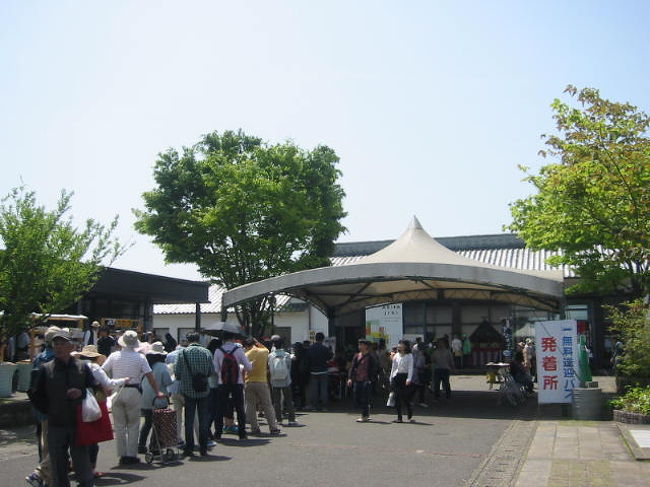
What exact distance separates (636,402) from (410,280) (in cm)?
777

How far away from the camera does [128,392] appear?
8719 mm

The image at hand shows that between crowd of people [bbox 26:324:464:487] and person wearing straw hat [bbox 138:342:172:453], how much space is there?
1cm

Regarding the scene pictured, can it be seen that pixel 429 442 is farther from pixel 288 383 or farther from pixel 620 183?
pixel 620 183

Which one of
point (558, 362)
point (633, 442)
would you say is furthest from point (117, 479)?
point (558, 362)

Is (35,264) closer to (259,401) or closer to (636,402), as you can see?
(259,401)

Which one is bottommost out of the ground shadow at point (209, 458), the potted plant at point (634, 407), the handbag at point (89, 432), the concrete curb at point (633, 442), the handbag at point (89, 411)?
the ground shadow at point (209, 458)

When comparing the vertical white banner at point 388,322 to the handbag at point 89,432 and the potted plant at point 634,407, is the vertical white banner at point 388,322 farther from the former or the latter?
the handbag at point 89,432

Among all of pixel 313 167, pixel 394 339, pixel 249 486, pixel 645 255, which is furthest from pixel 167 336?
pixel 394 339

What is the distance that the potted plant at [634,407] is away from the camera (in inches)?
475

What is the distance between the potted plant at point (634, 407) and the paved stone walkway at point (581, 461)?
1.59ft

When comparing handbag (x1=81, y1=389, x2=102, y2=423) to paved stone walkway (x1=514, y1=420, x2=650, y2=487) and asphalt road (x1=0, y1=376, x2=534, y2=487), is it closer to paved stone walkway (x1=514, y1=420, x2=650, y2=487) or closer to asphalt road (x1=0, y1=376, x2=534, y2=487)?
asphalt road (x1=0, y1=376, x2=534, y2=487)

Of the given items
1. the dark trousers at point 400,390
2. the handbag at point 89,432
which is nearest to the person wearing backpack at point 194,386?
the handbag at point 89,432

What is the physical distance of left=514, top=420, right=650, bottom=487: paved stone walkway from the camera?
7.64m

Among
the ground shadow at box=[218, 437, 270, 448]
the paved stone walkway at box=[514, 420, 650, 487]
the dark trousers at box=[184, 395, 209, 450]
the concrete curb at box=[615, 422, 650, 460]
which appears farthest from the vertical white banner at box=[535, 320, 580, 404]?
the dark trousers at box=[184, 395, 209, 450]
